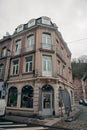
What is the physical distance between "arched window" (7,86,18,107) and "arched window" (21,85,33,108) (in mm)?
1142

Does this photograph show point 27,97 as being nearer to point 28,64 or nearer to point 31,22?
point 28,64

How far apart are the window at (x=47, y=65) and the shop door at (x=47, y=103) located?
228cm

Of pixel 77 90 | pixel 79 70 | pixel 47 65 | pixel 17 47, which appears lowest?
pixel 77 90

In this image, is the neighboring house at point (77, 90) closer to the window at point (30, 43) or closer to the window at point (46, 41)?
the window at point (46, 41)

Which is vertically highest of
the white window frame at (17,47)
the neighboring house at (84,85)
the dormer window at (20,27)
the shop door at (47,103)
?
the dormer window at (20,27)

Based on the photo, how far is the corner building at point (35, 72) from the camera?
13.7 m

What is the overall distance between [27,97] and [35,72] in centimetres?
307

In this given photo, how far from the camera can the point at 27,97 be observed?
47.9ft

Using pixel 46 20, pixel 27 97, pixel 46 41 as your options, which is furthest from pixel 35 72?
pixel 46 20

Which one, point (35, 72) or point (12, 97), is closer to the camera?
Answer: point (35, 72)

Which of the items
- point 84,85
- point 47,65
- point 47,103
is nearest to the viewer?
point 47,103

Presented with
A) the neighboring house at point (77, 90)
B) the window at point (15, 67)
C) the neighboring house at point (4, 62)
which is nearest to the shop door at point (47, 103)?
the window at point (15, 67)

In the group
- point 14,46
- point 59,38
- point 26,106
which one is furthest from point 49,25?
point 26,106

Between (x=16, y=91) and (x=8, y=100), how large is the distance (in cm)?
161
